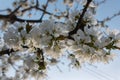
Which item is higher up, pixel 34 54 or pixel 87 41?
pixel 87 41

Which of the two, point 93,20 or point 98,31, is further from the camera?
point 93,20

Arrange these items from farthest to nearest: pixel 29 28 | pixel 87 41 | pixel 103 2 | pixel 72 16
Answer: pixel 103 2
pixel 72 16
pixel 29 28
pixel 87 41

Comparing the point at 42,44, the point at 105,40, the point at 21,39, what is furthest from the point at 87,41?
the point at 21,39

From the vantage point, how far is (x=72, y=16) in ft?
12.1

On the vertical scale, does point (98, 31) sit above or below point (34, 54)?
above

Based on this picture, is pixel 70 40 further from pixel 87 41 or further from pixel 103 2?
pixel 103 2

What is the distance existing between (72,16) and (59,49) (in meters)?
0.44

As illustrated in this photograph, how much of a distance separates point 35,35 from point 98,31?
560 mm

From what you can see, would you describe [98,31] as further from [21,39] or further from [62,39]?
[21,39]

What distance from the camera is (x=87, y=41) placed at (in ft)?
10.5

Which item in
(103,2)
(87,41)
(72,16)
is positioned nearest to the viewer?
(87,41)

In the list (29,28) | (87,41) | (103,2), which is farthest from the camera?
(103,2)

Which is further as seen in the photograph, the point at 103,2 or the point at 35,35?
the point at 103,2

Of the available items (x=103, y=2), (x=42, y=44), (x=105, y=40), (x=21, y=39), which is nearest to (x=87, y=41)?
(x=105, y=40)
